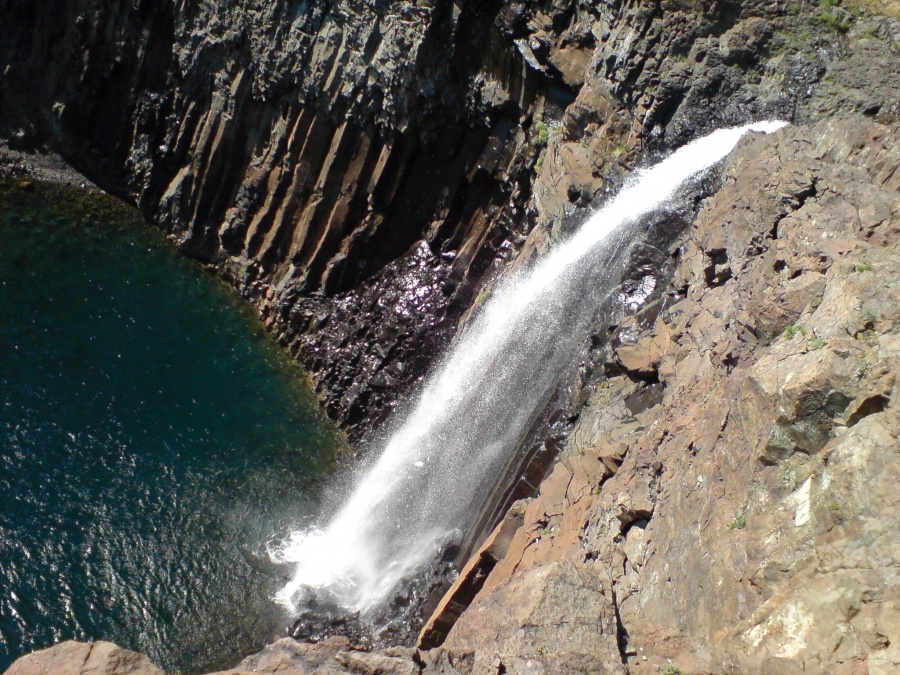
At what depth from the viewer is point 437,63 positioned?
19.1m

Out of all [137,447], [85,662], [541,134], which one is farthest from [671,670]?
[541,134]

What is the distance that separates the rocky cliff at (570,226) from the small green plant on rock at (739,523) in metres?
0.02

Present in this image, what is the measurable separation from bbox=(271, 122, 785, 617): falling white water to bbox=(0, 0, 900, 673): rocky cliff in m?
0.90

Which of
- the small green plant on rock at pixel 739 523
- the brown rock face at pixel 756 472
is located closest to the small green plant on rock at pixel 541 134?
→ the brown rock face at pixel 756 472

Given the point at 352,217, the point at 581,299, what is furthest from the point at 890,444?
the point at 352,217

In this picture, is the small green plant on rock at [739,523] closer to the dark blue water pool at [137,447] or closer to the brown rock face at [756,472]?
the brown rock face at [756,472]

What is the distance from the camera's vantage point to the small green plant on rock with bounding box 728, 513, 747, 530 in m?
7.00

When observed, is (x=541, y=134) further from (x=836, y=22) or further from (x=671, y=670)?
(x=671, y=670)

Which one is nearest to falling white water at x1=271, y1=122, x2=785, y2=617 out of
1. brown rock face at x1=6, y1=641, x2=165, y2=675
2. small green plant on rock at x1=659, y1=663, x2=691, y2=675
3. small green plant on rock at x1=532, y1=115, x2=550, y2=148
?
small green plant on rock at x1=532, y1=115, x2=550, y2=148

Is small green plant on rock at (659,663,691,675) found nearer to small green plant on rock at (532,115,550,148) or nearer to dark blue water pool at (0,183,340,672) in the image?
dark blue water pool at (0,183,340,672)

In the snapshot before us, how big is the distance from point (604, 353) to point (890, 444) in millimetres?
7531

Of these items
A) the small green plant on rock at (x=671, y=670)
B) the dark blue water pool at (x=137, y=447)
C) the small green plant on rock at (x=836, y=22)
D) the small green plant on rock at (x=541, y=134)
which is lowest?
the dark blue water pool at (x=137, y=447)

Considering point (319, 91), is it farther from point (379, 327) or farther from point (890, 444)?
point (890, 444)

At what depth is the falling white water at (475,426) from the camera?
566 inches
